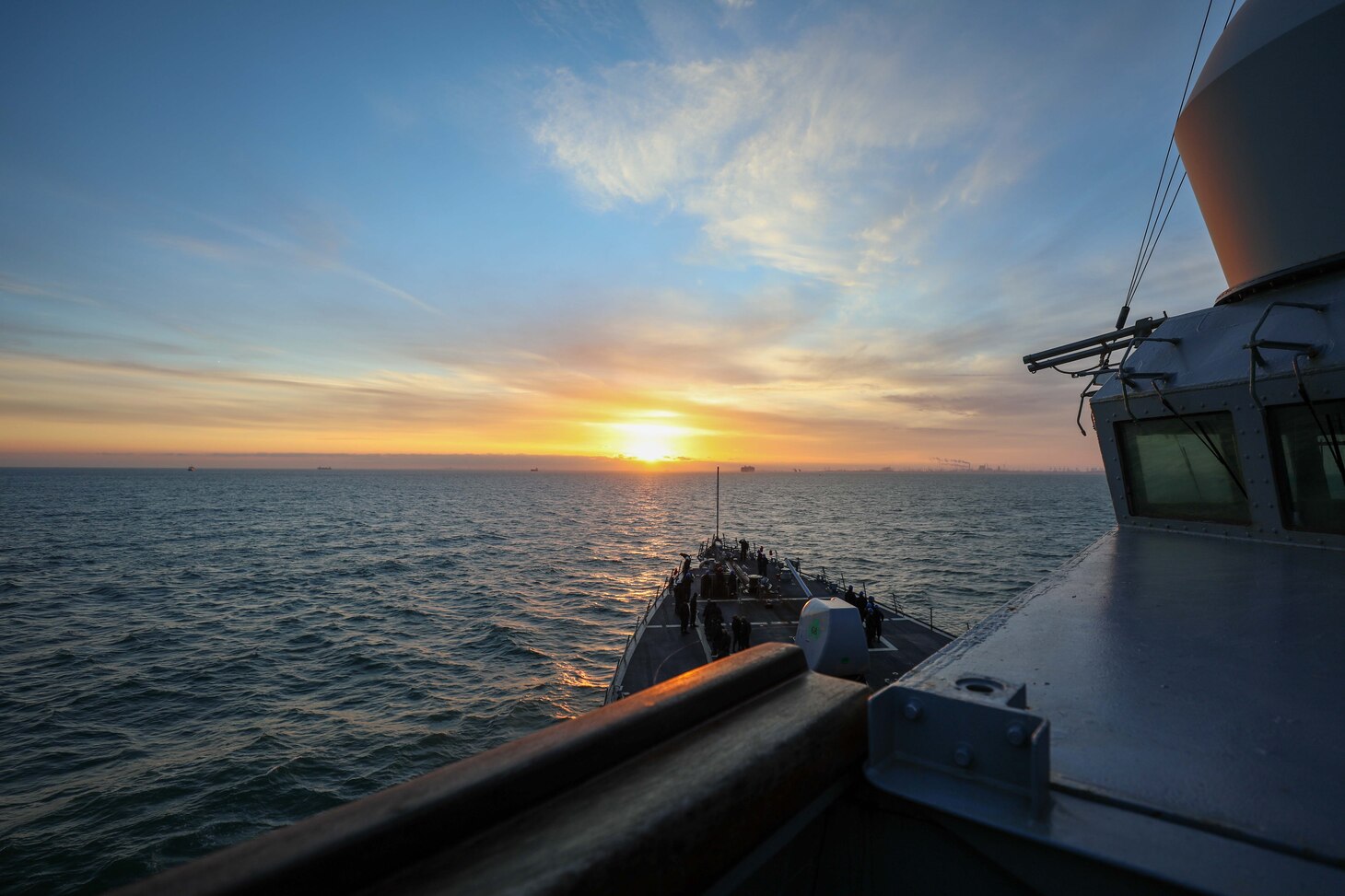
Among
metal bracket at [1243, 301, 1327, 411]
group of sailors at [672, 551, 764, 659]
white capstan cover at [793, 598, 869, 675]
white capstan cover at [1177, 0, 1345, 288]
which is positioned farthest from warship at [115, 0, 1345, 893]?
group of sailors at [672, 551, 764, 659]

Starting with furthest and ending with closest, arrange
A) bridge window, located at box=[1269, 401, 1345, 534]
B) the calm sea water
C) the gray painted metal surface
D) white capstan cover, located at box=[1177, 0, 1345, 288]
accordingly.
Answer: the calm sea water → bridge window, located at box=[1269, 401, 1345, 534] → white capstan cover, located at box=[1177, 0, 1345, 288] → the gray painted metal surface

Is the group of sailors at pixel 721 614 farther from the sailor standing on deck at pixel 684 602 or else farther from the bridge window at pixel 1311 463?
the bridge window at pixel 1311 463

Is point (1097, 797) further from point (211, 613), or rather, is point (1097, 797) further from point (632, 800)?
point (211, 613)

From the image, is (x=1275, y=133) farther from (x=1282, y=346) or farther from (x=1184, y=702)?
(x=1184, y=702)

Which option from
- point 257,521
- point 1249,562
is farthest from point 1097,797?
point 257,521

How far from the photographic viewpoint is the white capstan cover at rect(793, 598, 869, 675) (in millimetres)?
13695

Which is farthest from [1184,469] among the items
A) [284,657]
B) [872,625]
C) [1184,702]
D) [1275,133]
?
[284,657]

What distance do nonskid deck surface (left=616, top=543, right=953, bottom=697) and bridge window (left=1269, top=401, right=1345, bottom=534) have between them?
7.49 metres

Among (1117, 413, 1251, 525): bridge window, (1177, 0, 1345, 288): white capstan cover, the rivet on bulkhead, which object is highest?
(1177, 0, 1345, 288): white capstan cover

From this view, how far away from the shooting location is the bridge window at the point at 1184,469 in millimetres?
8352

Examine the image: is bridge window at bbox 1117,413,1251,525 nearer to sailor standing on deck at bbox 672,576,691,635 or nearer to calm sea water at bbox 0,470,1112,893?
sailor standing on deck at bbox 672,576,691,635

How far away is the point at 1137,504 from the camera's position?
1003 cm

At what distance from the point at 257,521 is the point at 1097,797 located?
116051 mm

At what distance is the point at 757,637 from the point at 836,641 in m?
7.97
